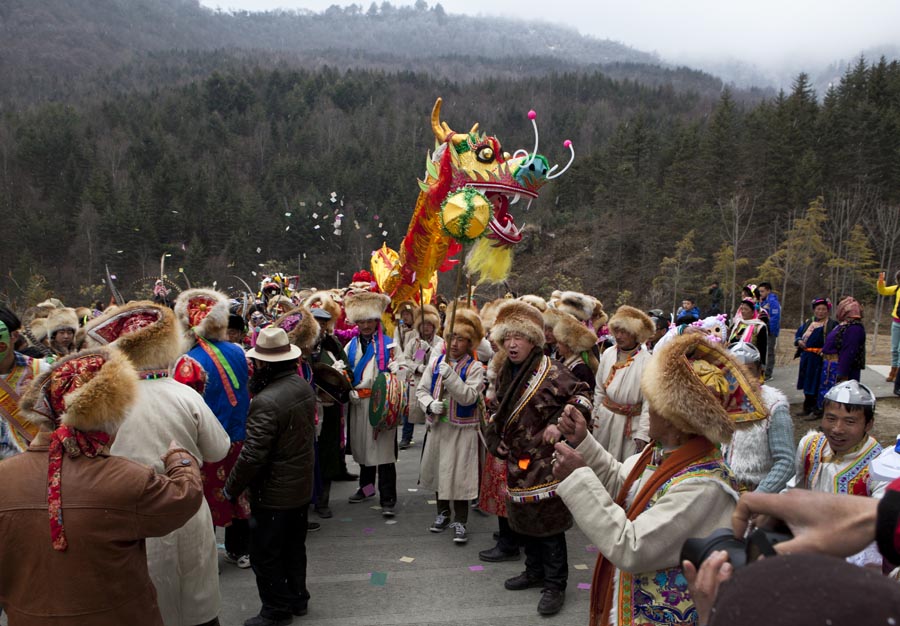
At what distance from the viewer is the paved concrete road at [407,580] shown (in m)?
4.23

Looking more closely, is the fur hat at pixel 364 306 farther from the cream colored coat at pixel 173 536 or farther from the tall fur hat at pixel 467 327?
the cream colored coat at pixel 173 536

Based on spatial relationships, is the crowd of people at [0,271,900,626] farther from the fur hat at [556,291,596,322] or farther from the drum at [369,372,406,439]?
the fur hat at [556,291,596,322]

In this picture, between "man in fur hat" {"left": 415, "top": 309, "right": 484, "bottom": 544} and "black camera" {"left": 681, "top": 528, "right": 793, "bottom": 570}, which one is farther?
"man in fur hat" {"left": 415, "top": 309, "right": 484, "bottom": 544}

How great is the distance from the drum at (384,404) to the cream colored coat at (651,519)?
3905 mm

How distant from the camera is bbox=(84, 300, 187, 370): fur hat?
10.3 feet

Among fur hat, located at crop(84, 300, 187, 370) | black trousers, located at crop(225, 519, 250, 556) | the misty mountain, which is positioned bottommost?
black trousers, located at crop(225, 519, 250, 556)

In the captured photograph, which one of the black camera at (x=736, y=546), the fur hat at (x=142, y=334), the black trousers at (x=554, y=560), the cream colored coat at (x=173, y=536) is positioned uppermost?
the black camera at (x=736, y=546)

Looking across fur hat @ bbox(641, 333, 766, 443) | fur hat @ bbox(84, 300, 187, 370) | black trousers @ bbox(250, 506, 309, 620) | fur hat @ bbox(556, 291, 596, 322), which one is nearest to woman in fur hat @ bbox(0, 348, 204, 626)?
fur hat @ bbox(84, 300, 187, 370)

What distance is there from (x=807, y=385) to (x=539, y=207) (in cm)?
4436

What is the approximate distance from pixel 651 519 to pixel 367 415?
4.30m

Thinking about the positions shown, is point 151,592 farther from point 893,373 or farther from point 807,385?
point 893,373

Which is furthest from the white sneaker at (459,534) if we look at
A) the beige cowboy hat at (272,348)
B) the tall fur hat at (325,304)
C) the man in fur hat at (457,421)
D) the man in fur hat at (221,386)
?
the tall fur hat at (325,304)

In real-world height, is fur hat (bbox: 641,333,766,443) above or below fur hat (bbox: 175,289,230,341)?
above

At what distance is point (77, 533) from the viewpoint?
86.8 inches
